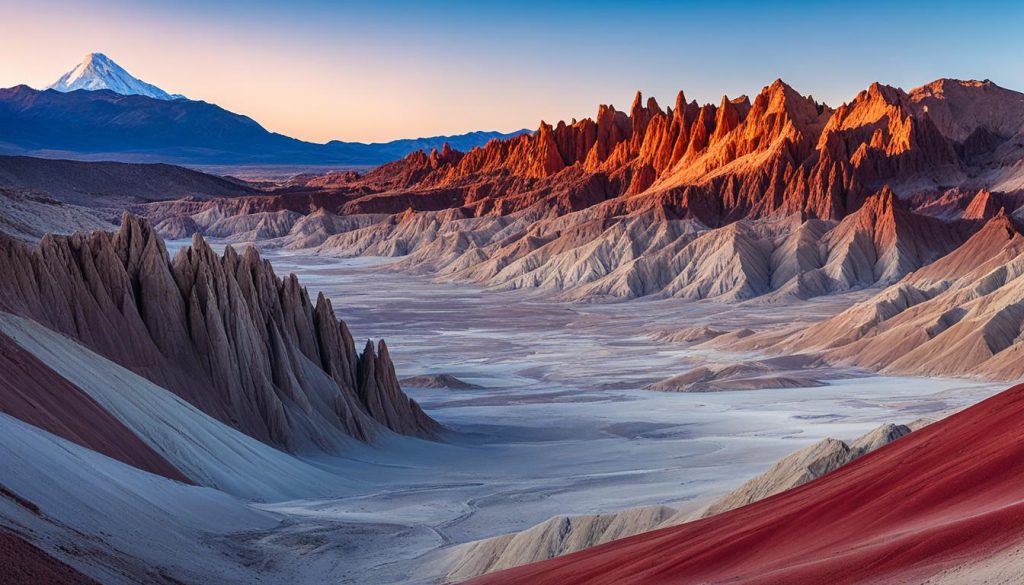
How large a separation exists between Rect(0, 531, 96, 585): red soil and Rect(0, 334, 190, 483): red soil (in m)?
9.79

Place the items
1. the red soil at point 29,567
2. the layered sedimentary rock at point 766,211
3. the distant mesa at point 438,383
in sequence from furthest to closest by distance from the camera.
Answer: the layered sedimentary rock at point 766,211, the distant mesa at point 438,383, the red soil at point 29,567

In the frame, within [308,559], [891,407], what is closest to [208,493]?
[308,559]

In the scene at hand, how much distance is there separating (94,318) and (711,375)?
4315cm

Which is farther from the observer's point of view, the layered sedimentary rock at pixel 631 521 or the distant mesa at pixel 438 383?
the distant mesa at pixel 438 383

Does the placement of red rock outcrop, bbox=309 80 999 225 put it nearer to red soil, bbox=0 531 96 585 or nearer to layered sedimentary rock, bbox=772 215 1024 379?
layered sedimentary rock, bbox=772 215 1024 379

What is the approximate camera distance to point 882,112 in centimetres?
17625

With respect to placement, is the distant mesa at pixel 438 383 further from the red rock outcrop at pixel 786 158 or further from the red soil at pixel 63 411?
the red rock outcrop at pixel 786 158

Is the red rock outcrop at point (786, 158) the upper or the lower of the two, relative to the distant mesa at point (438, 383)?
upper

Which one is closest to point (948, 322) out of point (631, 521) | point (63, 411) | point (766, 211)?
point (631, 521)

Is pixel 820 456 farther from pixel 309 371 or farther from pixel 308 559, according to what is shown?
pixel 309 371

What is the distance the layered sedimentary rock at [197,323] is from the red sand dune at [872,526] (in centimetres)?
2320

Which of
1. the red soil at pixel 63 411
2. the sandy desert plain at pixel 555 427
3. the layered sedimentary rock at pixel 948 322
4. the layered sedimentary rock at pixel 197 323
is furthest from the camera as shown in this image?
the layered sedimentary rock at pixel 948 322

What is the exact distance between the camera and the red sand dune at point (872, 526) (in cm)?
1274

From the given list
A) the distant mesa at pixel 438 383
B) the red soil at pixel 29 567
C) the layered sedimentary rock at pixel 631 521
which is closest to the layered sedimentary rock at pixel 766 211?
the distant mesa at pixel 438 383
